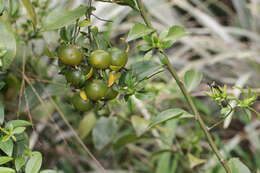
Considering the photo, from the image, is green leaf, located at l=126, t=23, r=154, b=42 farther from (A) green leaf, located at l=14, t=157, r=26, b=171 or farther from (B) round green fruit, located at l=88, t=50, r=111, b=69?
(A) green leaf, located at l=14, t=157, r=26, b=171

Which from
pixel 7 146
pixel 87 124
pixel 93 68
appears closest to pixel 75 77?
pixel 93 68

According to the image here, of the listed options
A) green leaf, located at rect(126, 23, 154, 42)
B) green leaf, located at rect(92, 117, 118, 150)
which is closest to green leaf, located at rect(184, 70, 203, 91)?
green leaf, located at rect(126, 23, 154, 42)

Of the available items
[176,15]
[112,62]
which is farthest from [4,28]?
[176,15]

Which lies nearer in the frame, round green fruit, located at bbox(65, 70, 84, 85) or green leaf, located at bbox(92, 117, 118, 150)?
round green fruit, located at bbox(65, 70, 84, 85)

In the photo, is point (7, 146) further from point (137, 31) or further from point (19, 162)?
point (137, 31)

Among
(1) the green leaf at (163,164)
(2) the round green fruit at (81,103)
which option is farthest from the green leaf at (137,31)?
(1) the green leaf at (163,164)

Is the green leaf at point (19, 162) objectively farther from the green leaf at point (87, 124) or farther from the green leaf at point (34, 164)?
the green leaf at point (87, 124)
